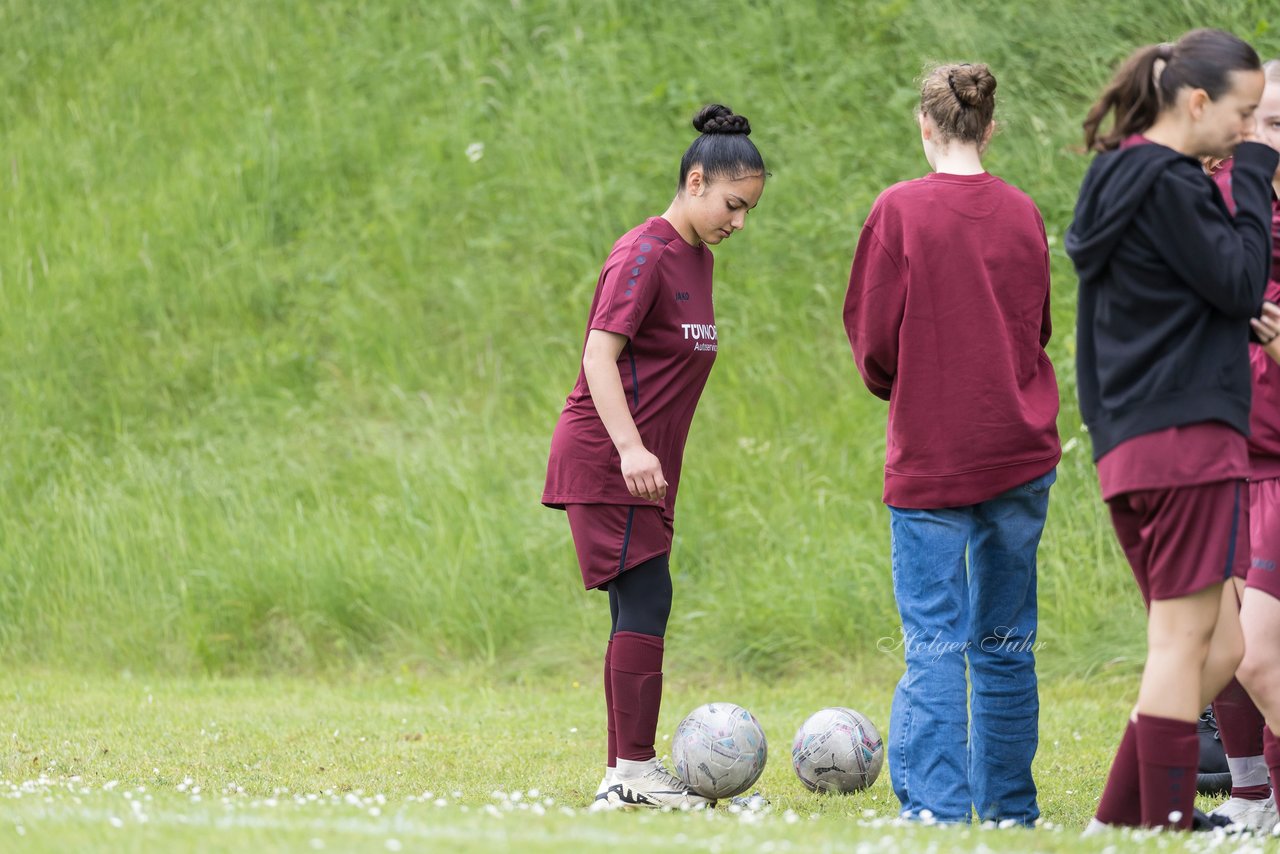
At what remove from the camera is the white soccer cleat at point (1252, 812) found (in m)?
4.73

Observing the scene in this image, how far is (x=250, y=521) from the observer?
10.4 meters

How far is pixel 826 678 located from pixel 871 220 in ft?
14.4

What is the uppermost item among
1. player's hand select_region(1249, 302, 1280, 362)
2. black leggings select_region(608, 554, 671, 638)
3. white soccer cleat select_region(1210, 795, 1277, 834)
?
player's hand select_region(1249, 302, 1280, 362)

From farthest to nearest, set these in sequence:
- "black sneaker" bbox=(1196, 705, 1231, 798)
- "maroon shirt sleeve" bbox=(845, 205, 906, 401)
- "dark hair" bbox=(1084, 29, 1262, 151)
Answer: "black sneaker" bbox=(1196, 705, 1231, 798)
"maroon shirt sleeve" bbox=(845, 205, 906, 401)
"dark hair" bbox=(1084, 29, 1262, 151)

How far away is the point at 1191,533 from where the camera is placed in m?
3.80

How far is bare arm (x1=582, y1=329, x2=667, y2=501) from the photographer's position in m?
4.99

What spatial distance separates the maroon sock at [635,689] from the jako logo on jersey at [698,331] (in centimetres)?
106

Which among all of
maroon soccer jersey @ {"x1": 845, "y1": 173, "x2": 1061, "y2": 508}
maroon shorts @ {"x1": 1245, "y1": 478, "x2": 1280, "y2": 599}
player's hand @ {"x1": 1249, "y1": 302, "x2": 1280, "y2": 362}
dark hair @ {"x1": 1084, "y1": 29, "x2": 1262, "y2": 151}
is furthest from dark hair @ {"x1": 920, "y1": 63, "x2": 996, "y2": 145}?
maroon shorts @ {"x1": 1245, "y1": 478, "x2": 1280, "y2": 599}

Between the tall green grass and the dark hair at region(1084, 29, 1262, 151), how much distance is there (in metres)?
4.76

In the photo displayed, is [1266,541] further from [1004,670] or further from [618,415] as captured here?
[618,415]

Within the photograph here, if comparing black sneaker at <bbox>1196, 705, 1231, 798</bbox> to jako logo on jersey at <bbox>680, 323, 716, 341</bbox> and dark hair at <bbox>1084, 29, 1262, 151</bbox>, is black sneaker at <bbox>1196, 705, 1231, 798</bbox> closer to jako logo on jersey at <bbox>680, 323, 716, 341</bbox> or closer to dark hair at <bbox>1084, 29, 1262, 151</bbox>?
jako logo on jersey at <bbox>680, 323, 716, 341</bbox>

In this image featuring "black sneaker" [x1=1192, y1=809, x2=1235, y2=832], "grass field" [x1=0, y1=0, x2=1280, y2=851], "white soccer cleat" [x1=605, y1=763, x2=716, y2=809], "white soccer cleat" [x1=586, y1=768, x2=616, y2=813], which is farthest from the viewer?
"grass field" [x1=0, y1=0, x2=1280, y2=851]

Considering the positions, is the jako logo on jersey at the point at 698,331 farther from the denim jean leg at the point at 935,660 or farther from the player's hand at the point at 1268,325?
the player's hand at the point at 1268,325

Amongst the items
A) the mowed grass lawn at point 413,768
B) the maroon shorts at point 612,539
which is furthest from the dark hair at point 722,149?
the mowed grass lawn at point 413,768
